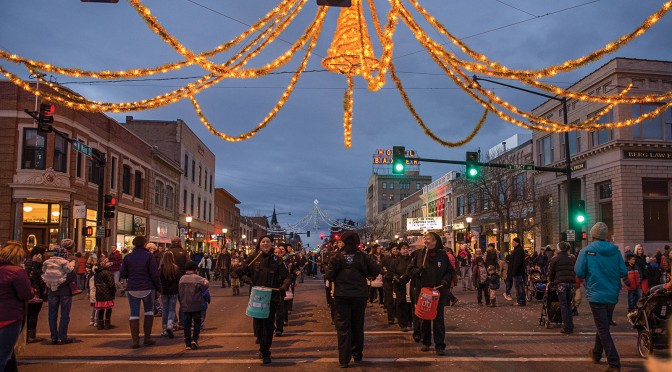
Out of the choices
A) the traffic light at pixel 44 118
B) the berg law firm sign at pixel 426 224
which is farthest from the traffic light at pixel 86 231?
the berg law firm sign at pixel 426 224

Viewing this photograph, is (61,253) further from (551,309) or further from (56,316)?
(551,309)

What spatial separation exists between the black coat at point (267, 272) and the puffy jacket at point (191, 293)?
3.02 feet

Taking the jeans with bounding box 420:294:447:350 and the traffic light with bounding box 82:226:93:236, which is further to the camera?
the traffic light with bounding box 82:226:93:236

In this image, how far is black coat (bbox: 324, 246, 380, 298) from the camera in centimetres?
852

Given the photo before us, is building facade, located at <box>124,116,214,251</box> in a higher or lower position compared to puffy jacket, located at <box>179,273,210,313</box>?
higher

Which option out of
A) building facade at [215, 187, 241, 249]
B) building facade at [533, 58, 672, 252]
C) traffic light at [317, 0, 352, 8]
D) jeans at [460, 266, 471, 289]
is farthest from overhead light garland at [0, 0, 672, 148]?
building facade at [215, 187, 241, 249]

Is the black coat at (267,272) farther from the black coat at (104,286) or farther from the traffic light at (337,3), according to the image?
the black coat at (104,286)

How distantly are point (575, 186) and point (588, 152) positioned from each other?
394 cm

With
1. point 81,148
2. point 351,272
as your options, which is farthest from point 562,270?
point 81,148

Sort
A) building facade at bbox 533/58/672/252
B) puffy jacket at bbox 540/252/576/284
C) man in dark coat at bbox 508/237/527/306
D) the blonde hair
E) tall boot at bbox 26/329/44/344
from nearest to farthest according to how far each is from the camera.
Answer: the blonde hair → tall boot at bbox 26/329/44/344 → puffy jacket at bbox 540/252/576/284 → man in dark coat at bbox 508/237/527/306 → building facade at bbox 533/58/672/252

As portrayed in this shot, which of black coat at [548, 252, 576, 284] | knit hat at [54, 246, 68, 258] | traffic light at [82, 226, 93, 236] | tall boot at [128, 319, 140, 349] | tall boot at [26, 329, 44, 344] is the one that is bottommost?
tall boot at [26, 329, 44, 344]

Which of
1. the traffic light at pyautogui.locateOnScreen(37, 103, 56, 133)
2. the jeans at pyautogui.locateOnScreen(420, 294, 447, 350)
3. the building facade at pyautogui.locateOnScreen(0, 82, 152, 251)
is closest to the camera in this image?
the jeans at pyautogui.locateOnScreen(420, 294, 447, 350)

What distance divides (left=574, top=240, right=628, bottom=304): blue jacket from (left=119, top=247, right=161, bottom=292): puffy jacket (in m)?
7.11

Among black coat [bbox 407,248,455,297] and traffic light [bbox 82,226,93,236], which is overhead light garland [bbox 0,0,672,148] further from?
traffic light [bbox 82,226,93,236]
